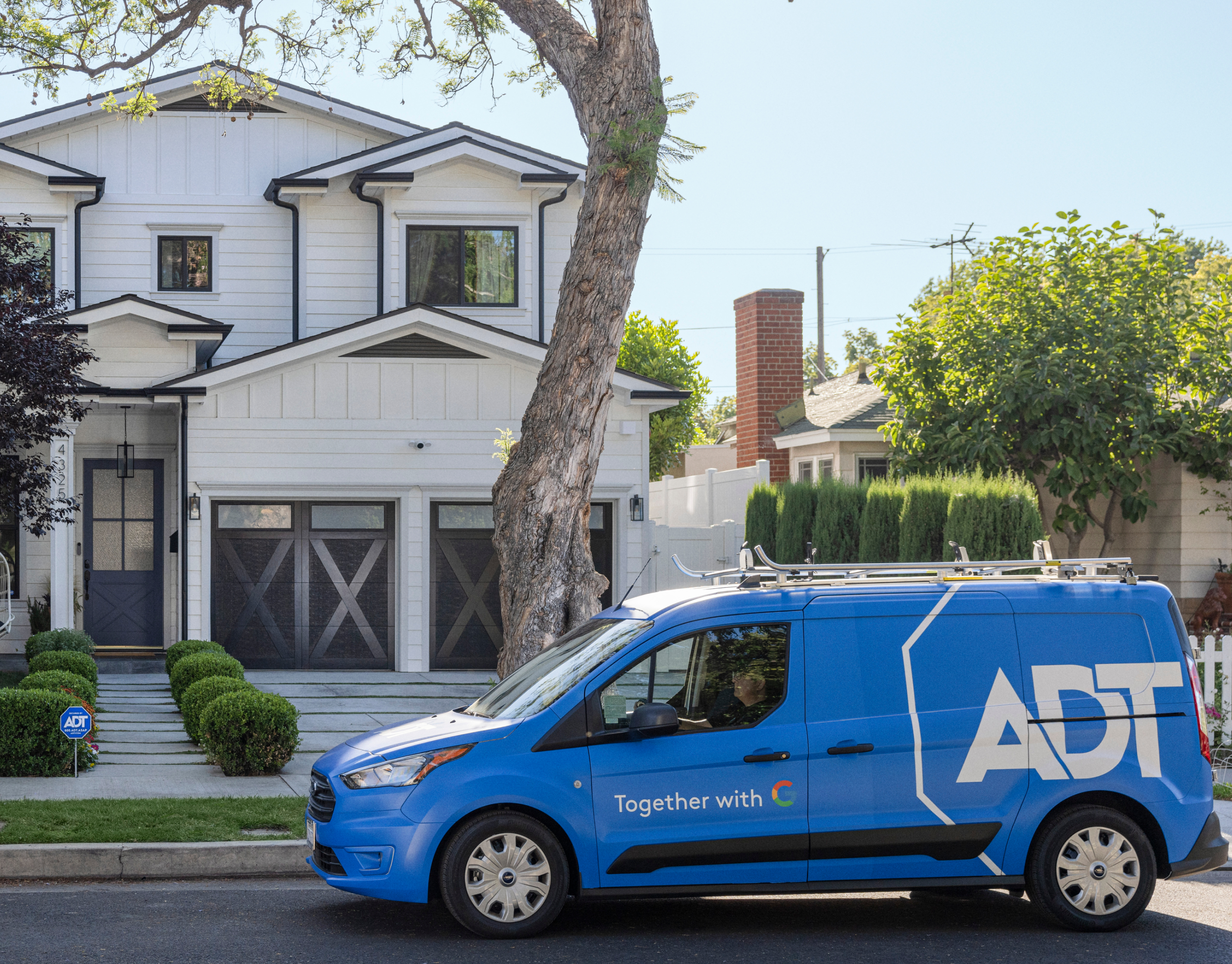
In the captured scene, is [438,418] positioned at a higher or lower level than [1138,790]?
higher

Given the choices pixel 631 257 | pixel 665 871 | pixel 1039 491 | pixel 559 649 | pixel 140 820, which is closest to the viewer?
pixel 665 871

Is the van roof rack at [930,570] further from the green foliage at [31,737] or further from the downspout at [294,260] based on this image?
the downspout at [294,260]

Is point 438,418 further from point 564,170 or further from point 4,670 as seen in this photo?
point 4,670

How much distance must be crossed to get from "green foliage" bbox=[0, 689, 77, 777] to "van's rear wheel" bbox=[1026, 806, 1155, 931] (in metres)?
7.52

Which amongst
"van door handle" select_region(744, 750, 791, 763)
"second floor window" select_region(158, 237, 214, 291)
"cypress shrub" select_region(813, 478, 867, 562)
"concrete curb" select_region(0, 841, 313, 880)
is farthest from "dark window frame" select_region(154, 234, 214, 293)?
"van door handle" select_region(744, 750, 791, 763)

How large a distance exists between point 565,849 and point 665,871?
505 mm

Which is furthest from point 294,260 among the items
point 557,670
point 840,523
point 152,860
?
point 557,670

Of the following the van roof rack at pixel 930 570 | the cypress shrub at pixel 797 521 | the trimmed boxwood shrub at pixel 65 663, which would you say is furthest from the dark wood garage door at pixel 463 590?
the van roof rack at pixel 930 570

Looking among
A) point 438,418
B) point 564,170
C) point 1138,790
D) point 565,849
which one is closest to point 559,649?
point 565,849

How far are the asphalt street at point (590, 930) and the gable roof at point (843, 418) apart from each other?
40.4 ft

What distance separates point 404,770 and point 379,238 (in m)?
14.1

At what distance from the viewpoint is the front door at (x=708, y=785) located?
6.54 meters

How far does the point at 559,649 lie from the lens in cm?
765

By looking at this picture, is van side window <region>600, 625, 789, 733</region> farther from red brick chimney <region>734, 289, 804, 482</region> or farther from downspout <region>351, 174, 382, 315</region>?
red brick chimney <region>734, 289, 804, 482</region>
